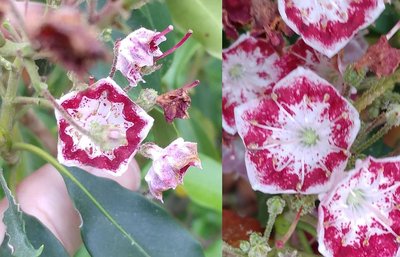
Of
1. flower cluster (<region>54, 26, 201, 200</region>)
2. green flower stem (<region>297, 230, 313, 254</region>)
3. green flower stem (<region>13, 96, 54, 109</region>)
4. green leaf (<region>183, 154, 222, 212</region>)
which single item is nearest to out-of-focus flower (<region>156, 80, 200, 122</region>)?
flower cluster (<region>54, 26, 201, 200</region>)

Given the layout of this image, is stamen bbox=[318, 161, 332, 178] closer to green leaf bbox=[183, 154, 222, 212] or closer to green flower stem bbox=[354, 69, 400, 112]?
green flower stem bbox=[354, 69, 400, 112]

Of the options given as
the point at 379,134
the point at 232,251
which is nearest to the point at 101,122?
the point at 232,251

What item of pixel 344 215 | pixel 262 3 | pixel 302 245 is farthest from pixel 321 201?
pixel 262 3

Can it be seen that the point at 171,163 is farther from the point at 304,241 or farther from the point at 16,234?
the point at 304,241

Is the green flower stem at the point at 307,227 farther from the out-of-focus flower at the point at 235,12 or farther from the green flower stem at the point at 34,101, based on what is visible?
the green flower stem at the point at 34,101

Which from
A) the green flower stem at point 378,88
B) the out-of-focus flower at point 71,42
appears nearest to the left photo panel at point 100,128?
the out-of-focus flower at point 71,42

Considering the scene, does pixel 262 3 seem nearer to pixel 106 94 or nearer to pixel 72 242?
pixel 106 94
